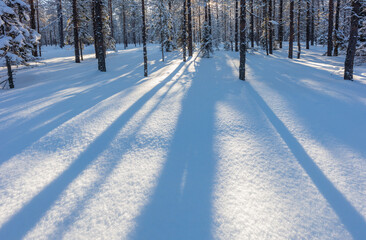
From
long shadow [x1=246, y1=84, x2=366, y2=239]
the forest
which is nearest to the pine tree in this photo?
the forest

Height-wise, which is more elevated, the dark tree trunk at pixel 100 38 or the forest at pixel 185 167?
the dark tree trunk at pixel 100 38

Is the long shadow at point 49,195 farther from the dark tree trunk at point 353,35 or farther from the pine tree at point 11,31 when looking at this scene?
the dark tree trunk at point 353,35

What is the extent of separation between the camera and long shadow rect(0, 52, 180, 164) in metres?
4.42

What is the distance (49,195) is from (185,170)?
2103mm

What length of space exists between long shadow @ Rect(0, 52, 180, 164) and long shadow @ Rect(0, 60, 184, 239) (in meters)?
1.48

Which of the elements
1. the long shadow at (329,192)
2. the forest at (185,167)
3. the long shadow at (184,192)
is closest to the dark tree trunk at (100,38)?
the forest at (185,167)

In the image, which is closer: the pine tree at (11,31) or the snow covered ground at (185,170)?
the snow covered ground at (185,170)

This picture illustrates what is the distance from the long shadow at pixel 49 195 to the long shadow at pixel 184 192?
4.40 ft

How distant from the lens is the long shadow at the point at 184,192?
2369 millimetres

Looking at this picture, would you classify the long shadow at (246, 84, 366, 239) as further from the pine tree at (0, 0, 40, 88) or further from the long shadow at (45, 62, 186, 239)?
the pine tree at (0, 0, 40, 88)

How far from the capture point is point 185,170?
11.5 ft

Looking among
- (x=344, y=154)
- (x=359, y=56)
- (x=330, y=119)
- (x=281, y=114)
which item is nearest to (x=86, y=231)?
(x=344, y=154)

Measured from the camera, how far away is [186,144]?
4422 millimetres

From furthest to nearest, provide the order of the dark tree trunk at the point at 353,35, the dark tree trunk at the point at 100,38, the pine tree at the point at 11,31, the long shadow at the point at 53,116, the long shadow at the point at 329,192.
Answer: the dark tree trunk at the point at 100,38 < the pine tree at the point at 11,31 < the dark tree trunk at the point at 353,35 < the long shadow at the point at 53,116 < the long shadow at the point at 329,192
